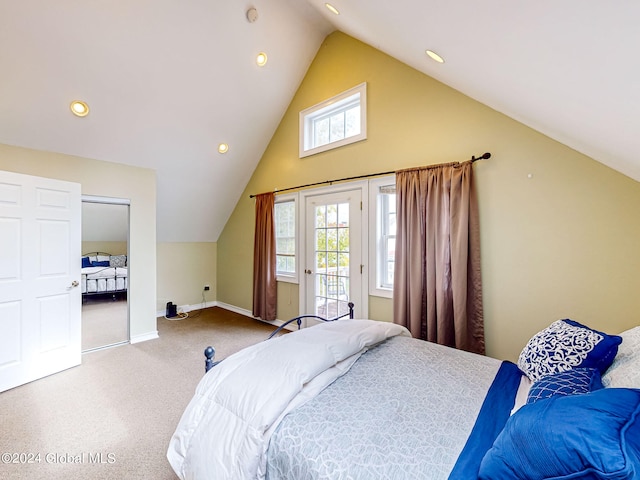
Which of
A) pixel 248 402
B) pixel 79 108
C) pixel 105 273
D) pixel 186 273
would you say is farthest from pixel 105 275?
pixel 248 402

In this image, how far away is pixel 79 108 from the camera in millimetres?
3072

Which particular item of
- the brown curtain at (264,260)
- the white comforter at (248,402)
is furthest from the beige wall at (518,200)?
the white comforter at (248,402)

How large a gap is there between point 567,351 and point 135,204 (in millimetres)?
4626

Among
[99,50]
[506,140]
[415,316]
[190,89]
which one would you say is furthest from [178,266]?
[506,140]

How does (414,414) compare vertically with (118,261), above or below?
below

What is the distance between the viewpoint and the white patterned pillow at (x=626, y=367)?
114cm

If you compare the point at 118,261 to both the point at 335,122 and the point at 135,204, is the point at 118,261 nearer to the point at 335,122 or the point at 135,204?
the point at 135,204

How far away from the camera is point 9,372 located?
2650mm

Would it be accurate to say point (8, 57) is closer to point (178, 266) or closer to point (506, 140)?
point (178, 266)

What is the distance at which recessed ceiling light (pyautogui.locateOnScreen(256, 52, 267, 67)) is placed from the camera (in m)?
3.56

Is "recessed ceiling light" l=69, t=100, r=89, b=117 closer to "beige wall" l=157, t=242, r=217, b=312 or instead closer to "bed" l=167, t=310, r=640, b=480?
"beige wall" l=157, t=242, r=217, b=312

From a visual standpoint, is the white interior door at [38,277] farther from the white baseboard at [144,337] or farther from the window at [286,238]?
the window at [286,238]

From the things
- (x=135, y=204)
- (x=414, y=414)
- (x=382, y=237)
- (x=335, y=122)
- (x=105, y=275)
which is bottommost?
(x=414, y=414)

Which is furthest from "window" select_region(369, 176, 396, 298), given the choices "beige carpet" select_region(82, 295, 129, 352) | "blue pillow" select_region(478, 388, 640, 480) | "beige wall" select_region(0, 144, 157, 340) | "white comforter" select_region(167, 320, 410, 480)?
"beige carpet" select_region(82, 295, 129, 352)
